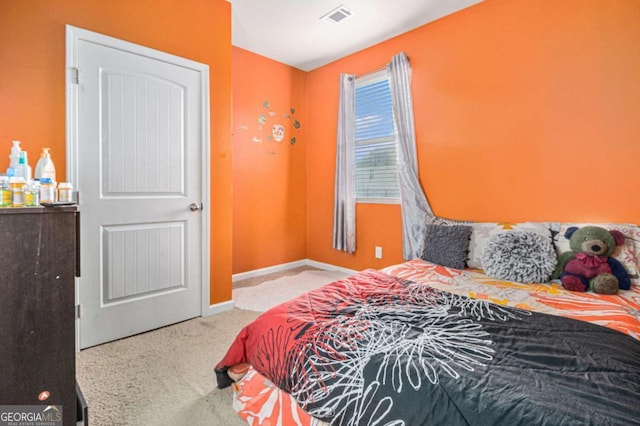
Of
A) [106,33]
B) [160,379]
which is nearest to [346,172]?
[106,33]

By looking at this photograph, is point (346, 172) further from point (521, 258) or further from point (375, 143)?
point (521, 258)

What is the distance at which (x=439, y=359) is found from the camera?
997 millimetres

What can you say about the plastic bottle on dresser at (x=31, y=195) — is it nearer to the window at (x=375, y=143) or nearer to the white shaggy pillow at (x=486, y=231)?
the white shaggy pillow at (x=486, y=231)

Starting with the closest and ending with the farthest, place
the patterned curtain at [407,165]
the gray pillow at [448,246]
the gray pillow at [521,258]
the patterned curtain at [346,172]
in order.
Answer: the gray pillow at [521,258] < the gray pillow at [448,246] < the patterned curtain at [407,165] < the patterned curtain at [346,172]

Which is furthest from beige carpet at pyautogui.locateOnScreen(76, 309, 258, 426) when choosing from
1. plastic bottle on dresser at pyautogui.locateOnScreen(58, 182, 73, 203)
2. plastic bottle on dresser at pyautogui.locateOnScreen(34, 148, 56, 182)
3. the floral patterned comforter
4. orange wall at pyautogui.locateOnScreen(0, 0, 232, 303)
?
plastic bottle on dresser at pyautogui.locateOnScreen(34, 148, 56, 182)

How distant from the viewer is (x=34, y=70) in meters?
1.86

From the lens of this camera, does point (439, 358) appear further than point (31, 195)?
No

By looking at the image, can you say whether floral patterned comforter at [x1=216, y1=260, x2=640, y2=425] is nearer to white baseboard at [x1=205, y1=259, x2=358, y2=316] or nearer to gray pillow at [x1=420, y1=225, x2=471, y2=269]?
gray pillow at [x1=420, y1=225, x2=471, y2=269]

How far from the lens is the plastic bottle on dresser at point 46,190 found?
1.15 m

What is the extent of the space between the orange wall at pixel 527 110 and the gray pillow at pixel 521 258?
0.45 m

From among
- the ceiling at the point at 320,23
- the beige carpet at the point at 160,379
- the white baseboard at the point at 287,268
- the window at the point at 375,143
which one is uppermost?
the ceiling at the point at 320,23

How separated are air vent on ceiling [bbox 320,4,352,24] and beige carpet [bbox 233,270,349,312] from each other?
2.59 meters

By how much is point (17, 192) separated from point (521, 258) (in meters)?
2.51

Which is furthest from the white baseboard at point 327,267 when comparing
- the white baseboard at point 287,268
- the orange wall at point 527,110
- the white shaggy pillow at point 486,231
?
the white shaggy pillow at point 486,231
